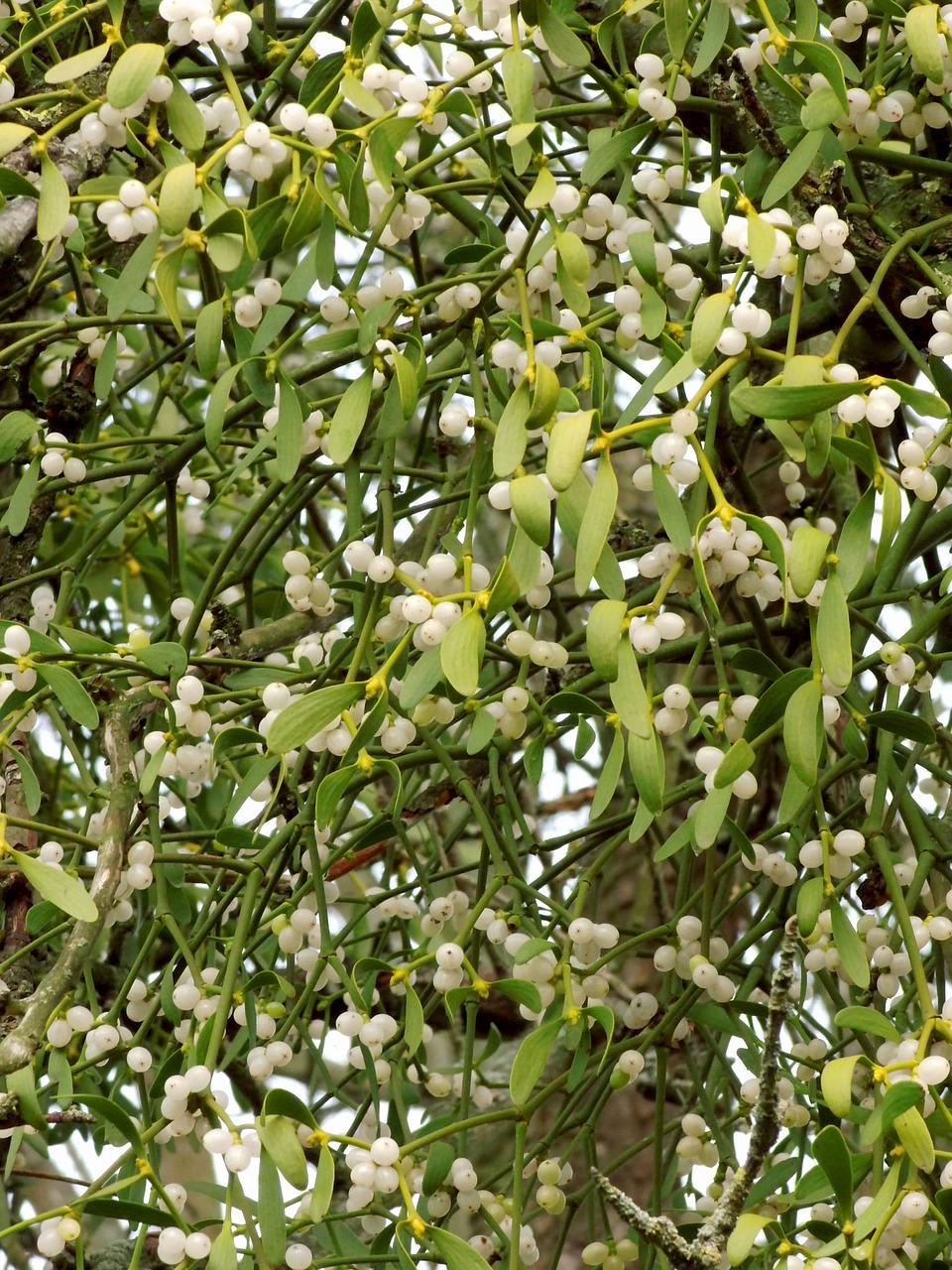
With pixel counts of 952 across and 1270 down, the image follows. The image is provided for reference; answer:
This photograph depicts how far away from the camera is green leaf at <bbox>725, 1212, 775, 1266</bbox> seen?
1.96 feet

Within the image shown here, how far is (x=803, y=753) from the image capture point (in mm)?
612

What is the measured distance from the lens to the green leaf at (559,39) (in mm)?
693

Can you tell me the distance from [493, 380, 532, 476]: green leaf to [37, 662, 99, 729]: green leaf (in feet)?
0.78

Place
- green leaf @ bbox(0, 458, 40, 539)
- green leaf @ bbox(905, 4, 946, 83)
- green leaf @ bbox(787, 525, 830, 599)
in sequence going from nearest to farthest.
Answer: green leaf @ bbox(787, 525, 830, 599) → green leaf @ bbox(905, 4, 946, 83) → green leaf @ bbox(0, 458, 40, 539)

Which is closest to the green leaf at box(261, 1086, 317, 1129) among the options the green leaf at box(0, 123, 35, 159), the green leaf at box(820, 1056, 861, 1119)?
the green leaf at box(820, 1056, 861, 1119)

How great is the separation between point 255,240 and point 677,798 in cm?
40

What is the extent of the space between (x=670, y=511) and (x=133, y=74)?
287 mm

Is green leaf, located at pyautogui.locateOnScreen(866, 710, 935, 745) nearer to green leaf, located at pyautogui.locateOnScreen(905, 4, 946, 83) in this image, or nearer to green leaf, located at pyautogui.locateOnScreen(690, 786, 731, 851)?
green leaf, located at pyautogui.locateOnScreen(690, 786, 731, 851)

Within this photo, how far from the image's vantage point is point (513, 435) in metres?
0.63

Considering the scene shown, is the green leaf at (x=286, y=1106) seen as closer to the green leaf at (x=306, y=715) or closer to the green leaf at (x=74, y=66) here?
the green leaf at (x=306, y=715)

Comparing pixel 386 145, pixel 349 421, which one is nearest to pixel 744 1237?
pixel 349 421

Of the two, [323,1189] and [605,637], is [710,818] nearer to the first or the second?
[605,637]

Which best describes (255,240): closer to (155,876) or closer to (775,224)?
(775,224)

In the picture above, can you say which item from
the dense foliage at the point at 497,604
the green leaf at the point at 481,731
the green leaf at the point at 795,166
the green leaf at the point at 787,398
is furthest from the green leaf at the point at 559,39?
the green leaf at the point at 481,731
